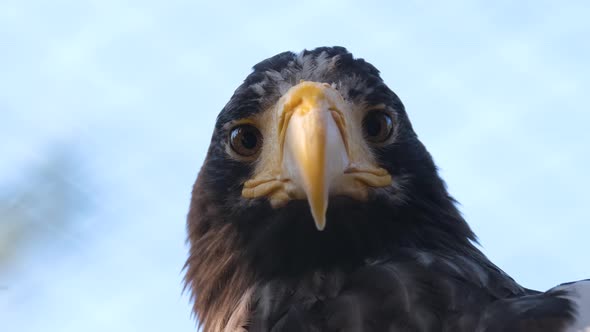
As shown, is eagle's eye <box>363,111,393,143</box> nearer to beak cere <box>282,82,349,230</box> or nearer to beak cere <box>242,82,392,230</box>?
beak cere <box>242,82,392,230</box>

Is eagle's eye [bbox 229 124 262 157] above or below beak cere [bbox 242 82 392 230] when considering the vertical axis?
above

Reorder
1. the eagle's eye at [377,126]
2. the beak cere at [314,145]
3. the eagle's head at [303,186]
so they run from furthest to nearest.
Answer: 1. the eagle's eye at [377,126]
2. the eagle's head at [303,186]
3. the beak cere at [314,145]

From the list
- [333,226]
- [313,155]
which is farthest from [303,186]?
[333,226]

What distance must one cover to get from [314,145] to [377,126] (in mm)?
509

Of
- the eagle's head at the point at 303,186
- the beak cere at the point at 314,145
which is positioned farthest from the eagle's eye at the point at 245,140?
the beak cere at the point at 314,145

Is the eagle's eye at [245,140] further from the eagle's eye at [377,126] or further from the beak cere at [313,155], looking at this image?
the eagle's eye at [377,126]

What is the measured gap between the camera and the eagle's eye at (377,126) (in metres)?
2.91

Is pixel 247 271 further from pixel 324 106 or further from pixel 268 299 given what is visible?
pixel 324 106

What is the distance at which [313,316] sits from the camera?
2.59m

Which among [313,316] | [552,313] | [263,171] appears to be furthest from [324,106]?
[552,313]

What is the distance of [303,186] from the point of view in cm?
250

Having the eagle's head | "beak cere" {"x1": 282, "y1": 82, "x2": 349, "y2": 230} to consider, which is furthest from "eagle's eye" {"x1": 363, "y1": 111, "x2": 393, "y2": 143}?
"beak cere" {"x1": 282, "y1": 82, "x2": 349, "y2": 230}

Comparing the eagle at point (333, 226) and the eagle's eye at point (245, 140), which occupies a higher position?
the eagle's eye at point (245, 140)

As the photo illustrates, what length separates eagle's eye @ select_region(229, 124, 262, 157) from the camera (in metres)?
2.93
